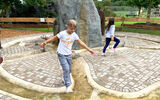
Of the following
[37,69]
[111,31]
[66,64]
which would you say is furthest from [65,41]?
[111,31]

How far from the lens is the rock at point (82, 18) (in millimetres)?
7125

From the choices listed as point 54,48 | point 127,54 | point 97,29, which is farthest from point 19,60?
point 127,54

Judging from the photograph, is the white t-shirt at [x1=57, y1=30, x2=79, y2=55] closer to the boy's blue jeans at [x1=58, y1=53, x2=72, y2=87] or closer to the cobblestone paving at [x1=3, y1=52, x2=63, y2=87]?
the boy's blue jeans at [x1=58, y1=53, x2=72, y2=87]

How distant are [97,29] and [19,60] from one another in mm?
4259

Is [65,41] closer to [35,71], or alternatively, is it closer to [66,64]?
[66,64]

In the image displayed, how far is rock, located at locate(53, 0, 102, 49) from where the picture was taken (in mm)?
7125

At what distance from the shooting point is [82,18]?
769cm

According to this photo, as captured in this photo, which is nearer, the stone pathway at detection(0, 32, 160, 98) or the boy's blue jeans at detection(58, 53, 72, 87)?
the boy's blue jeans at detection(58, 53, 72, 87)

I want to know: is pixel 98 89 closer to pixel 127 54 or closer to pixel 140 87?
pixel 140 87

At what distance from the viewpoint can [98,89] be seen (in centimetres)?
399

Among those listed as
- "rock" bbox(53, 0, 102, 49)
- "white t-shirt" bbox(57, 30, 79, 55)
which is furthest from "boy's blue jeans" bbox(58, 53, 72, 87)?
"rock" bbox(53, 0, 102, 49)

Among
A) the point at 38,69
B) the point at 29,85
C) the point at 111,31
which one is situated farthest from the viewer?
the point at 111,31

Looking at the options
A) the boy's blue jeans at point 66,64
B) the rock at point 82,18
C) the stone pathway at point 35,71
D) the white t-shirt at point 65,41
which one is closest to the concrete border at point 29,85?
the stone pathway at point 35,71

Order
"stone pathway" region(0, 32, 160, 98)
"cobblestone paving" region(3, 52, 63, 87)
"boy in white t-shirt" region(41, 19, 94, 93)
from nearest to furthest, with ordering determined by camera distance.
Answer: "boy in white t-shirt" region(41, 19, 94, 93)
"stone pathway" region(0, 32, 160, 98)
"cobblestone paving" region(3, 52, 63, 87)
